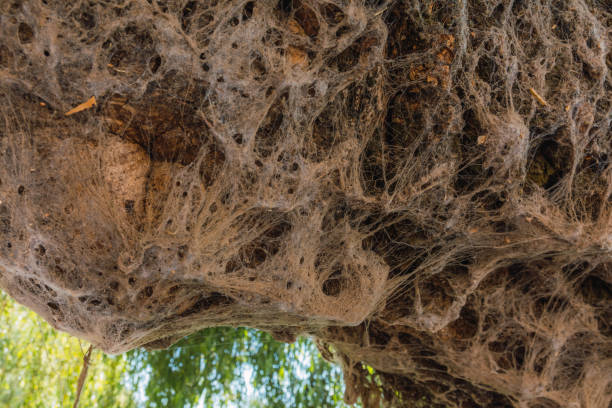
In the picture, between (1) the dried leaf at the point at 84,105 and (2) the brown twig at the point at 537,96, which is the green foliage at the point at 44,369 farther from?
(2) the brown twig at the point at 537,96

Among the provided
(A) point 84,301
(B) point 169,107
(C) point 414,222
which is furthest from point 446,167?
(A) point 84,301

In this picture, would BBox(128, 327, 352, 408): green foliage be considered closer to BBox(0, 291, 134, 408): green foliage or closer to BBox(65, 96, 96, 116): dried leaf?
BBox(0, 291, 134, 408): green foliage

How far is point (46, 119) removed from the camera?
1.65 meters

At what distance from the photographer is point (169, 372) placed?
446 cm

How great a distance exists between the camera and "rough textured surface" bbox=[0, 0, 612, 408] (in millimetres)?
1628

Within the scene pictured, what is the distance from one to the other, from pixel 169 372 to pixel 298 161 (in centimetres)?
323

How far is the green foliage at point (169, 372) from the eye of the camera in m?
4.22

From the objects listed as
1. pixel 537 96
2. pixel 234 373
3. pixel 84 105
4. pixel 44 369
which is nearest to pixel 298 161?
pixel 84 105

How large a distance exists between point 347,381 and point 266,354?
1692mm

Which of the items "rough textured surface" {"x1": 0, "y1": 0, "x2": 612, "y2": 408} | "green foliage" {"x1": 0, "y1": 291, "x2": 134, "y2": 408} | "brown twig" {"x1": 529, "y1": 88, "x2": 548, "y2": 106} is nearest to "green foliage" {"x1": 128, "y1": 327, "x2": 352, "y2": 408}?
"green foliage" {"x1": 0, "y1": 291, "x2": 134, "y2": 408}

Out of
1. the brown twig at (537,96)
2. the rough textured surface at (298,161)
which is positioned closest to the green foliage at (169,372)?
the rough textured surface at (298,161)

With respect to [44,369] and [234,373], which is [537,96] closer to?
[234,373]

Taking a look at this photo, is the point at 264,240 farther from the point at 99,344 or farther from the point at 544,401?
the point at 544,401

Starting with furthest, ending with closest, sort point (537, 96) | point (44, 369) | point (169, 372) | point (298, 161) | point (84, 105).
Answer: point (169, 372)
point (44, 369)
point (537, 96)
point (298, 161)
point (84, 105)
